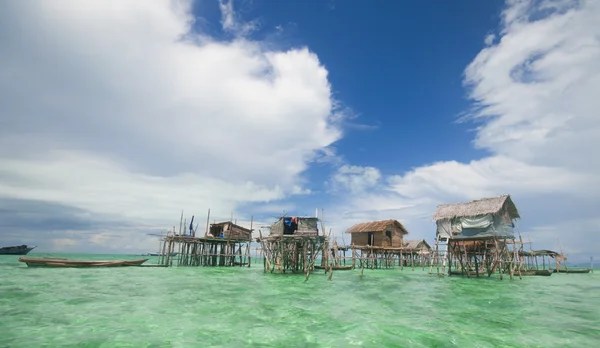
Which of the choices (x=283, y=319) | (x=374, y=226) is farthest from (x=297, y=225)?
(x=283, y=319)

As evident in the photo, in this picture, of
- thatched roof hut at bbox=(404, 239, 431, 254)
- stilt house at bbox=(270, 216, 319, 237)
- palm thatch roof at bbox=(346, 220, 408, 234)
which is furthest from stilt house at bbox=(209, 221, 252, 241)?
thatched roof hut at bbox=(404, 239, 431, 254)

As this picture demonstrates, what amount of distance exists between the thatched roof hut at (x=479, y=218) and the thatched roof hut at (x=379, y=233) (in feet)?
43.7

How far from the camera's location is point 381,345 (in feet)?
30.2

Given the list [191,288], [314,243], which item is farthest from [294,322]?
[314,243]

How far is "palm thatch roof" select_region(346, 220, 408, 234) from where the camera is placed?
152 ft

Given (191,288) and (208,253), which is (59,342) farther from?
(208,253)

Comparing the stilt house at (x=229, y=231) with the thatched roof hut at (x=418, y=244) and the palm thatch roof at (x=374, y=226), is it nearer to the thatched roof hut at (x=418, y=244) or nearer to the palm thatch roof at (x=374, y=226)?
the palm thatch roof at (x=374, y=226)

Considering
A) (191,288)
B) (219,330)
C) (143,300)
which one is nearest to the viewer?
(219,330)

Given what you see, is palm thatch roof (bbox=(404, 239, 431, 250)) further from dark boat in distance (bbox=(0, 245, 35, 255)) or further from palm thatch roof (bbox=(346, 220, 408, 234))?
dark boat in distance (bbox=(0, 245, 35, 255))

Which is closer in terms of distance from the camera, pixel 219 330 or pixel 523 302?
pixel 219 330

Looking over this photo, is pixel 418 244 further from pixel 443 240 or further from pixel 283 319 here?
pixel 283 319

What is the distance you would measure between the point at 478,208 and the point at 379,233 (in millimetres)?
17642

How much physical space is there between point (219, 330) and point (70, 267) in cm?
3371

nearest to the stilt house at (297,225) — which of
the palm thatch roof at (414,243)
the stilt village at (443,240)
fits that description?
the stilt village at (443,240)
